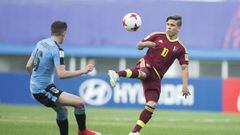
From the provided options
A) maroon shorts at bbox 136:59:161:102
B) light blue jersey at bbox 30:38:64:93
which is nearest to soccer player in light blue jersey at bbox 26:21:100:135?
light blue jersey at bbox 30:38:64:93

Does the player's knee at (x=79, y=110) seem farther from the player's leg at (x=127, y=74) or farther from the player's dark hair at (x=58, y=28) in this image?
the player's dark hair at (x=58, y=28)

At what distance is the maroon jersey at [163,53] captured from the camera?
13.8 meters

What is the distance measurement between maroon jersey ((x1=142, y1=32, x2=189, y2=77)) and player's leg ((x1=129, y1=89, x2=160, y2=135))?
1.55 ft

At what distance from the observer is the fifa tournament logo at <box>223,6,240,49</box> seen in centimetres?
4216

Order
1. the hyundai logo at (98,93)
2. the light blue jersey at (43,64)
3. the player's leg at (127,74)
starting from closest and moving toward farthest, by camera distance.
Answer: the light blue jersey at (43,64), the player's leg at (127,74), the hyundai logo at (98,93)

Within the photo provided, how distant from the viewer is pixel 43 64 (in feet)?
39.0

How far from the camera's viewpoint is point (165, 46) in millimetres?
13828

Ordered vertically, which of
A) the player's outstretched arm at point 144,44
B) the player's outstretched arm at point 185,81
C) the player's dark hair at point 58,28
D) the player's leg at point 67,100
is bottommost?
the player's leg at point 67,100

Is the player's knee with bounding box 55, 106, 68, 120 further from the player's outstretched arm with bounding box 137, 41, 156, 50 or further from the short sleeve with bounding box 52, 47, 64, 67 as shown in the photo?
the player's outstretched arm with bounding box 137, 41, 156, 50

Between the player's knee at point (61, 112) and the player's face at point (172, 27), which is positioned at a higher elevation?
the player's face at point (172, 27)

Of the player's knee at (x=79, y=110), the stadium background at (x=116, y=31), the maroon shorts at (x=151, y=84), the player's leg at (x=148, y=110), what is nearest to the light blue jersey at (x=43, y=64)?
the player's knee at (x=79, y=110)

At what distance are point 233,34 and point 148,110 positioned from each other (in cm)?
2997

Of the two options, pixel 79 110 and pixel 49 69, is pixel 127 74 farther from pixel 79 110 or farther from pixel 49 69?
pixel 49 69

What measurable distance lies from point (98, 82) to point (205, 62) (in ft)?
51.4
